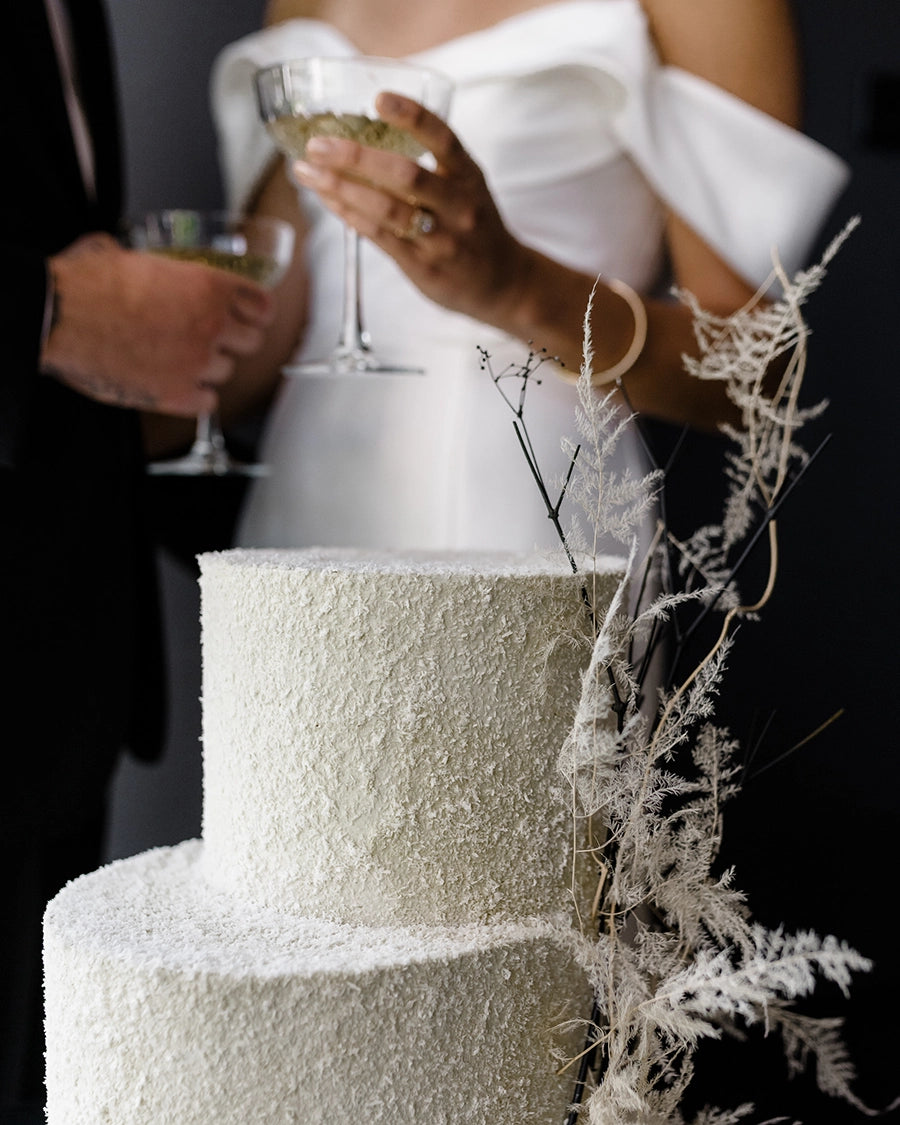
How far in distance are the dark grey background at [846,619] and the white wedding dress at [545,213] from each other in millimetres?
85

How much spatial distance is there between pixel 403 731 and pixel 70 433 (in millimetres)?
878

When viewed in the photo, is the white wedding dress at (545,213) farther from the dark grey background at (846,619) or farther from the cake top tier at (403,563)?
the cake top tier at (403,563)

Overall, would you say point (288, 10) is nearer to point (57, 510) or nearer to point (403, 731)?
point (57, 510)

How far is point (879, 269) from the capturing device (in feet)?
4.68

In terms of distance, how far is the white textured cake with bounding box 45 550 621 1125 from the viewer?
0.67m

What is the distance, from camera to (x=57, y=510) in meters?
1.40

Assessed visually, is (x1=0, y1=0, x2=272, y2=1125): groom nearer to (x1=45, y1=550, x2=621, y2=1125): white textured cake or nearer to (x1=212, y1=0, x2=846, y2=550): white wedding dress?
(x1=212, y1=0, x2=846, y2=550): white wedding dress

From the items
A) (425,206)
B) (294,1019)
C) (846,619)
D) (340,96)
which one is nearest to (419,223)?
(425,206)

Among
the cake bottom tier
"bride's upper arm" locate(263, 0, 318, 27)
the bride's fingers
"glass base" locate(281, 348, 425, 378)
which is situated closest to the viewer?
the cake bottom tier

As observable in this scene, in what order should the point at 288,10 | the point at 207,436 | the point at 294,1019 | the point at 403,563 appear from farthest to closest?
the point at 288,10 < the point at 207,436 < the point at 403,563 < the point at 294,1019

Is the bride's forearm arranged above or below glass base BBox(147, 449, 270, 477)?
above

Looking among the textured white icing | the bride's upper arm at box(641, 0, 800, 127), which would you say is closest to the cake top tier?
the textured white icing

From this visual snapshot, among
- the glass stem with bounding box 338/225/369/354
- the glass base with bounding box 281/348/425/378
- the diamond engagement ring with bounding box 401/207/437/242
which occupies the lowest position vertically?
the glass base with bounding box 281/348/425/378

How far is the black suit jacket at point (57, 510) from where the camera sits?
1.31m
